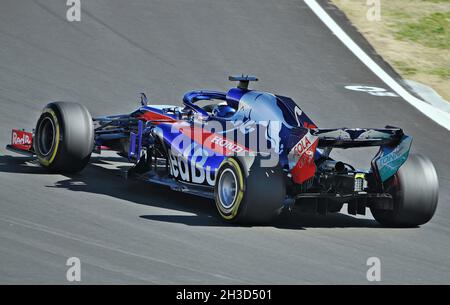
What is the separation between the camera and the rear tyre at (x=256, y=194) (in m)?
11.2

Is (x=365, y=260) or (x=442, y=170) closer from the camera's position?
(x=365, y=260)

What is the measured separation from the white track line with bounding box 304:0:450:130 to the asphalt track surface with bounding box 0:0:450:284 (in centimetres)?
20

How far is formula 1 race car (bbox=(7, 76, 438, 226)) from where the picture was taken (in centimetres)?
1139

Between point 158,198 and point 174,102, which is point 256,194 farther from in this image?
point 174,102

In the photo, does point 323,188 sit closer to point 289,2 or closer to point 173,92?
point 173,92

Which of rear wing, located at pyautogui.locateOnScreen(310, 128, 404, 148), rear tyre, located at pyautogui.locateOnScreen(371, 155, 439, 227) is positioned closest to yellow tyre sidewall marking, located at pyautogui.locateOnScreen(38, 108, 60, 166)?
rear wing, located at pyautogui.locateOnScreen(310, 128, 404, 148)

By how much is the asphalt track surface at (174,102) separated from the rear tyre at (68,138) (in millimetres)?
192

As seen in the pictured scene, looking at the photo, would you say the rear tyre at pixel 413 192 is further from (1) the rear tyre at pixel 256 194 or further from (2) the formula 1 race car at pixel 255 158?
(1) the rear tyre at pixel 256 194

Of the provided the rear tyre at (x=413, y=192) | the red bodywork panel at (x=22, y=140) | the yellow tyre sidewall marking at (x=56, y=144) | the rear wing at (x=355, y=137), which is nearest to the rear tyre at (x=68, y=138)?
the yellow tyre sidewall marking at (x=56, y=144)

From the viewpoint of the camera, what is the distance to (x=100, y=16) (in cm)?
2195

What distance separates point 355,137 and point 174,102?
703 centimetres

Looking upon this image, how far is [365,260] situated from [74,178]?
13.8 ft

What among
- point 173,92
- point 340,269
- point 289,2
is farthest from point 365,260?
point 289,2
